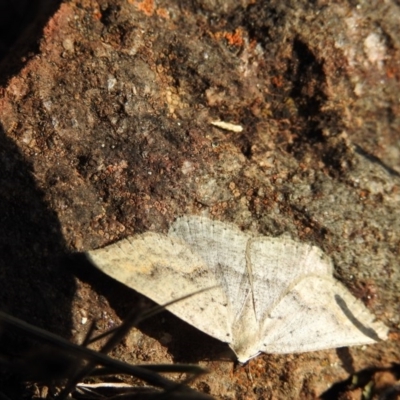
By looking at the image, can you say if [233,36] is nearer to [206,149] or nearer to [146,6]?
[146,6]

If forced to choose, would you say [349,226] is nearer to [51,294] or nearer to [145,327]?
[145,327]

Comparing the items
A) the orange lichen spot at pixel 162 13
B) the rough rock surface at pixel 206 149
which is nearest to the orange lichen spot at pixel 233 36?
the rough rock surface at pixel 206 149

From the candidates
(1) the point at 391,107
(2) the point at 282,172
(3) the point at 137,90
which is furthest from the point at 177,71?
(1) the point at 391,107

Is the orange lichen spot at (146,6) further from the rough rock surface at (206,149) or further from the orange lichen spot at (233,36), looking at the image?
the orange lichen spot at (233,36)

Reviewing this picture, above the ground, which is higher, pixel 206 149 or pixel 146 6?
pixel 146 6

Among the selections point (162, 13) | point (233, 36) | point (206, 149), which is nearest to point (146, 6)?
point (162, 13)

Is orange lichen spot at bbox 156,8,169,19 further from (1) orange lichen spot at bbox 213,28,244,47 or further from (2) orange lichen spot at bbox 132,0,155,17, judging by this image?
(1) orange lichen spot at bbox 213,28,244,47

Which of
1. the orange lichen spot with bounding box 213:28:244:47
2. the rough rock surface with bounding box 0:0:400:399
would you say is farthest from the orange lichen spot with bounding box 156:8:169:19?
the orange lichen spot with bounding box 213:28:244:47

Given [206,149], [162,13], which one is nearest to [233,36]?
Result: [162,13]
